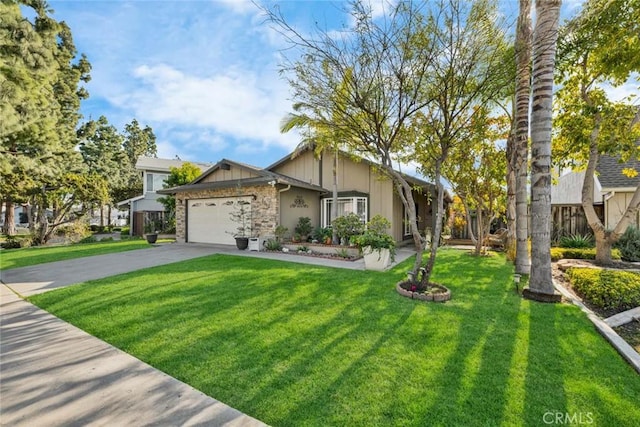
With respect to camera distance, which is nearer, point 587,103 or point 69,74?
point 587,103

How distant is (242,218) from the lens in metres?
13.1

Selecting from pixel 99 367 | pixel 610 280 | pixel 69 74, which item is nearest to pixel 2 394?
pixel 99 367

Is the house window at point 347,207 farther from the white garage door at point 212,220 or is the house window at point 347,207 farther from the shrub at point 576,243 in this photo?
the shrub at point 576,243

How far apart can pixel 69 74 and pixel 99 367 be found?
87.6 feet

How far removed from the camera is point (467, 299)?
5.38m

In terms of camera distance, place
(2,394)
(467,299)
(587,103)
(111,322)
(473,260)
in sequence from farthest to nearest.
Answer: (473,260) < (587,103) < (467,299) < (111,322) < (2,394)

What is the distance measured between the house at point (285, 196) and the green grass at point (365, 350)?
6344 mm

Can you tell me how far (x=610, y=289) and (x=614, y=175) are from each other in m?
10.4

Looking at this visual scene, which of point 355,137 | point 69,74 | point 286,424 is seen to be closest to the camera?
point 286,424

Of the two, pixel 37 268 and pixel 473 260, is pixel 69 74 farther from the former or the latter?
pixel 473 260

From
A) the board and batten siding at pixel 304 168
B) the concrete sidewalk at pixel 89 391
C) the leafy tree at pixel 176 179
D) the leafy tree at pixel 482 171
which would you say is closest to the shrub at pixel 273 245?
the board and batten siding at pixel 304 168

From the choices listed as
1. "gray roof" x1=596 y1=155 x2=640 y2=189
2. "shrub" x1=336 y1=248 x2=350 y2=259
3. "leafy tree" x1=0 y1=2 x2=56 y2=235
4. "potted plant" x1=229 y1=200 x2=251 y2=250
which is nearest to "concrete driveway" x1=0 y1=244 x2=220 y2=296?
"potted plant" x1=229 y1=200 x2=251 y2=250

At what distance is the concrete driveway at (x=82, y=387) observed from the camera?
2.33 metres

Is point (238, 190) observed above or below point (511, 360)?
above
